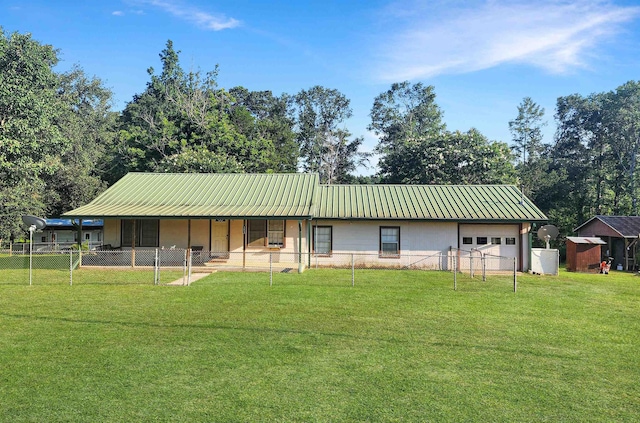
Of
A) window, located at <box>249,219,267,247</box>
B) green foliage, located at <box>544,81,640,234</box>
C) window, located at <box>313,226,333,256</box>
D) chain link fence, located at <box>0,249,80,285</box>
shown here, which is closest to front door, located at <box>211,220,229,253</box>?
window, located at <box>249,219,267,247</box>

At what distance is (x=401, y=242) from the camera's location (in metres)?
22.1

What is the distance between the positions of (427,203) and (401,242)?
2.79 m

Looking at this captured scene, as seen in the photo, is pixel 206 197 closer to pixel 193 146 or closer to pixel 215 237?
pixel 215 237

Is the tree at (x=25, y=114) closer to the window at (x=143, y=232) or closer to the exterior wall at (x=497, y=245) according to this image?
the window at (x=143, y=232)

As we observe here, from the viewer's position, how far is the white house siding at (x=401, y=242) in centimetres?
2186

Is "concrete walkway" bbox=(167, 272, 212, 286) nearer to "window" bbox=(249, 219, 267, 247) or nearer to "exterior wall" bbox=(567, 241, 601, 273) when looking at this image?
"window" bbox=(249, 219, 267, 247)

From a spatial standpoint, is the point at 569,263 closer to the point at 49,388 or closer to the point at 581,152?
the point at 581,152

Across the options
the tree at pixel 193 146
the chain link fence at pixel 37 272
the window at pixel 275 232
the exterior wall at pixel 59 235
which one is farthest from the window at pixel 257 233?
the exterior wall at pixel 59 235

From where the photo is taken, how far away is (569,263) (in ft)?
78.0

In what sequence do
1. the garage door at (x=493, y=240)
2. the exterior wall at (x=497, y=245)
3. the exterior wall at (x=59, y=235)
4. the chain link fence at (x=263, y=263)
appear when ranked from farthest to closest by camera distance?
the exterior wall at (x=59, y=235) < the garage door at (x=493, y=240) < the exterior wall at (x=497, y=245) < the chain link fence at (x=263, y=263)

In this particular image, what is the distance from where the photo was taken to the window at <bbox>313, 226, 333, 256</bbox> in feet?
73.5

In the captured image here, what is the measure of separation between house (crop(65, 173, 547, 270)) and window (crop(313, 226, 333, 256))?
0.05 metres

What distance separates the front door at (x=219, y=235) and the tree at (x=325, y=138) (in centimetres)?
3153

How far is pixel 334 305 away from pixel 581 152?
36.7 metres
